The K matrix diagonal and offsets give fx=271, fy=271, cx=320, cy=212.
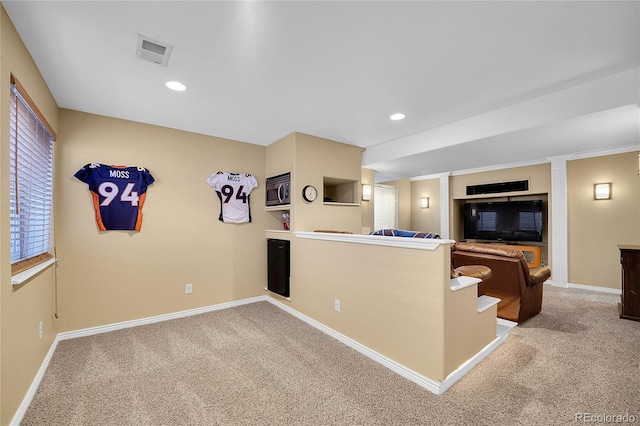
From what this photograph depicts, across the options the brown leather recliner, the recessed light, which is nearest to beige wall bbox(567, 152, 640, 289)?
the brown leather recliner

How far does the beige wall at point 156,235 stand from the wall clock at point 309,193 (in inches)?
34.8

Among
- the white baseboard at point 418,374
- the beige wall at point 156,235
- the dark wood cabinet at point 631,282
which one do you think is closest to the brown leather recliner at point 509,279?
the white baseboard at point 418,374

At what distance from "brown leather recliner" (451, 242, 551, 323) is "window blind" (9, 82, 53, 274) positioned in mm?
3688

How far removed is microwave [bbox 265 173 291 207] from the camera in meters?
3.70

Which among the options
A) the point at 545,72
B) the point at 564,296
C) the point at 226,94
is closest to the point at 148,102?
the point at 226,94

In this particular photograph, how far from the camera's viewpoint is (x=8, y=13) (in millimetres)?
1542

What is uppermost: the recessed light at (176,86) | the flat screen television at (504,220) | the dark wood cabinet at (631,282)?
the recessed light at (176,86)

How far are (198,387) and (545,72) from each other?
364 cm

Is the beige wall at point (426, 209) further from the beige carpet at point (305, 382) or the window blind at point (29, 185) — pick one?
the window blind at point (29, 185)

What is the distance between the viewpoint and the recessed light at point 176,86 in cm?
236

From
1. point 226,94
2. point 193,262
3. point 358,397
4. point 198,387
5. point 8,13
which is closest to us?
point 8,13

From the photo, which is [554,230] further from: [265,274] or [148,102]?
[148,102]

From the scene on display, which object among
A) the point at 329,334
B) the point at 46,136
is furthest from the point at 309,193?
the point at 46,136

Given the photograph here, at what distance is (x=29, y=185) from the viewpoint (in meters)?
2.12
